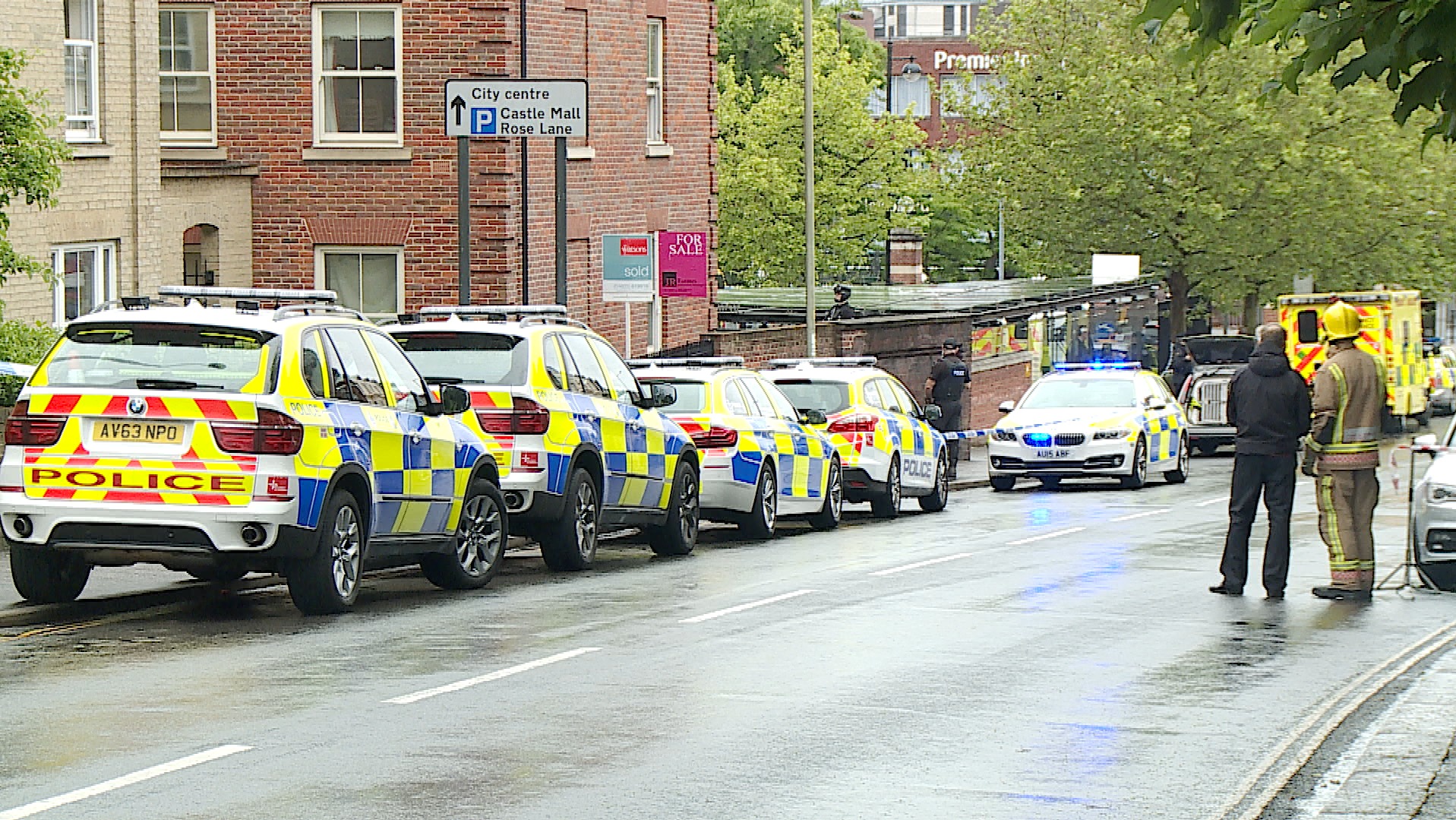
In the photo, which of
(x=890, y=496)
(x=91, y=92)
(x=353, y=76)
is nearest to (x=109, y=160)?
(x=91, y=92)

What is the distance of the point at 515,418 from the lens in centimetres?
1584

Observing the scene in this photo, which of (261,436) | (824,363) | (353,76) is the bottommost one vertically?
(261,436)

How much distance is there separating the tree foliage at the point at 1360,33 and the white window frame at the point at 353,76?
22010 mm

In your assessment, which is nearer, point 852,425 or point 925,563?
point 925,563

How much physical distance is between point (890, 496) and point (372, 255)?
9.45 metres

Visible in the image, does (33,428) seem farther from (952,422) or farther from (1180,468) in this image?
(952,422)

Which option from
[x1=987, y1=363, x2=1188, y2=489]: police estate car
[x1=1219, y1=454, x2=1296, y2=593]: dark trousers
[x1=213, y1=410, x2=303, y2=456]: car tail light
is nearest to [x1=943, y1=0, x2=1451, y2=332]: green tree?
[x1=987, y1=363, x2=1188, y2=489]: police estate car

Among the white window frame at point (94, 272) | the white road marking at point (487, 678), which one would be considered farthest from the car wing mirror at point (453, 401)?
the white window frame at point (94, 272)

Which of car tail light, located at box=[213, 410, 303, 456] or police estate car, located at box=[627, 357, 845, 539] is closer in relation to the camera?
car tail light, located at box=[213, 410, 303, 456]

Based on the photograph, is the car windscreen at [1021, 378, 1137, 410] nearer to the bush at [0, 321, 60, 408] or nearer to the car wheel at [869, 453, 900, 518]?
the car wheel at [869, 453, 900, 518]

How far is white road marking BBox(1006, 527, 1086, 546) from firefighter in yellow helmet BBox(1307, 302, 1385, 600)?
5.05 meters

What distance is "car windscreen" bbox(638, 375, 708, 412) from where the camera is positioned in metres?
20.3

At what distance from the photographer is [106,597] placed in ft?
45.3

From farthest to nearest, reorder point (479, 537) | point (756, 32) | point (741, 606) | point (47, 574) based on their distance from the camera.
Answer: point (756, 32)
point (479, 537)
point (741, 606)
point (47, 574)
